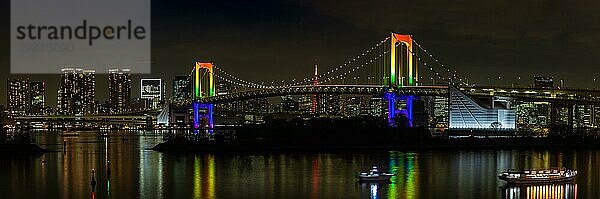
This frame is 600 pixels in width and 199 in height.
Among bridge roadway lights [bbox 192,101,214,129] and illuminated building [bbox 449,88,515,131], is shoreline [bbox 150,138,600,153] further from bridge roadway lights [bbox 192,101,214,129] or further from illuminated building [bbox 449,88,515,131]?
bridge roadway lights [bbox 192,101,214,129]

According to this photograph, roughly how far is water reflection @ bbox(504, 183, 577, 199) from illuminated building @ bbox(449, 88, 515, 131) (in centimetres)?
1704

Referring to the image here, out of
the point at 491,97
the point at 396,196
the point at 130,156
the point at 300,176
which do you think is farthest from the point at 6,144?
the point at 491,97

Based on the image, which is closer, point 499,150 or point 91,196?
point 91,196

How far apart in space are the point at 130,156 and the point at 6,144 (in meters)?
4.32

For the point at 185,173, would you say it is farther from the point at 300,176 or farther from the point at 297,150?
the point at 297,150

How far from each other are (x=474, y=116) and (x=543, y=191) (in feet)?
61.5

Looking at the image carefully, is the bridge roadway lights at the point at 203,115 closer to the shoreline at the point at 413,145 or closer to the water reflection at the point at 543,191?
the shoreline at the point at 413,145

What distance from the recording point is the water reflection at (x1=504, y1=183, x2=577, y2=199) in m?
17.6

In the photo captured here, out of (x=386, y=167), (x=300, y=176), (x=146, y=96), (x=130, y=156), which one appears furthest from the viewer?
(x=146, y=96)

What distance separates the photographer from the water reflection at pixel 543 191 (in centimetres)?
1761

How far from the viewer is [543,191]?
60.1 feet

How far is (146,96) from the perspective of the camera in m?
65.6

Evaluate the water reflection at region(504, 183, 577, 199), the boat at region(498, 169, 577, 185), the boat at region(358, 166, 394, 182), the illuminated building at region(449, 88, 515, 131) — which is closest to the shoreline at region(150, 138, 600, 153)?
the illuminated building at region(449, 88, 515, 131)

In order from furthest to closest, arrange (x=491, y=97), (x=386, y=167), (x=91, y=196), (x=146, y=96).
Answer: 1. (x=146, y=96)
2. (x=491, y=97)
3. (x=386, y=167)
4. (x=91, y=196)
